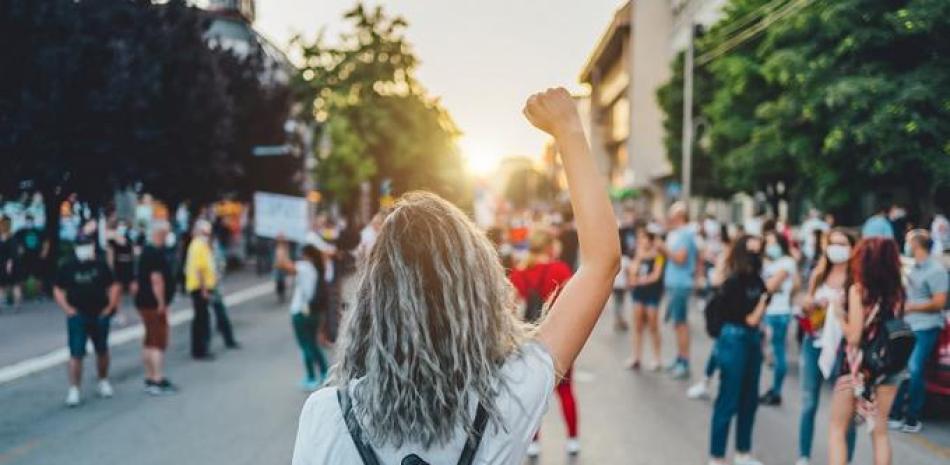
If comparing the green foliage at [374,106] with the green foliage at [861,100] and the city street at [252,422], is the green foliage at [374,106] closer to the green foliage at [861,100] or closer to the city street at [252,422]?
the green foliage at [861,100]

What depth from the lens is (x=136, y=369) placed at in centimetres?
1120

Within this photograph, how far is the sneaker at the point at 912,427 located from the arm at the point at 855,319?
2.79m

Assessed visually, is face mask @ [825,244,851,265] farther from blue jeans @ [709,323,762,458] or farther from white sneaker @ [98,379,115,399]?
white sneaker @ [98,379,115,399]

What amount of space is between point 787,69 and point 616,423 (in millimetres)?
10819

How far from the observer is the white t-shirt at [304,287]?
9531 millimetres

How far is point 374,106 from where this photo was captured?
110 ft

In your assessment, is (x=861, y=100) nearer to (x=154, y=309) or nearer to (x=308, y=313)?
(x=308, y=313)

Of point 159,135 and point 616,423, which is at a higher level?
point 159,135

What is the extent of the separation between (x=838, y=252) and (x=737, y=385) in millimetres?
1233

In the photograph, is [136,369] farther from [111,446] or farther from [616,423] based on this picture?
[616,423]

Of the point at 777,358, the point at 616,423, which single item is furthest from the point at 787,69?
the point at 616,423

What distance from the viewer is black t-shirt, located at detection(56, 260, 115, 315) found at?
8.88 meters

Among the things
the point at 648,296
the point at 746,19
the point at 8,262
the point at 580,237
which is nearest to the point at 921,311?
the point at 648,296

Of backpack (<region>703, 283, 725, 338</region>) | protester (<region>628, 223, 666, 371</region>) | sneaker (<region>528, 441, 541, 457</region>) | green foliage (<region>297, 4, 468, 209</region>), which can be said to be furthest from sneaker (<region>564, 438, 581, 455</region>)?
green foliage (<region>297, 4, 468, 209</region>)
